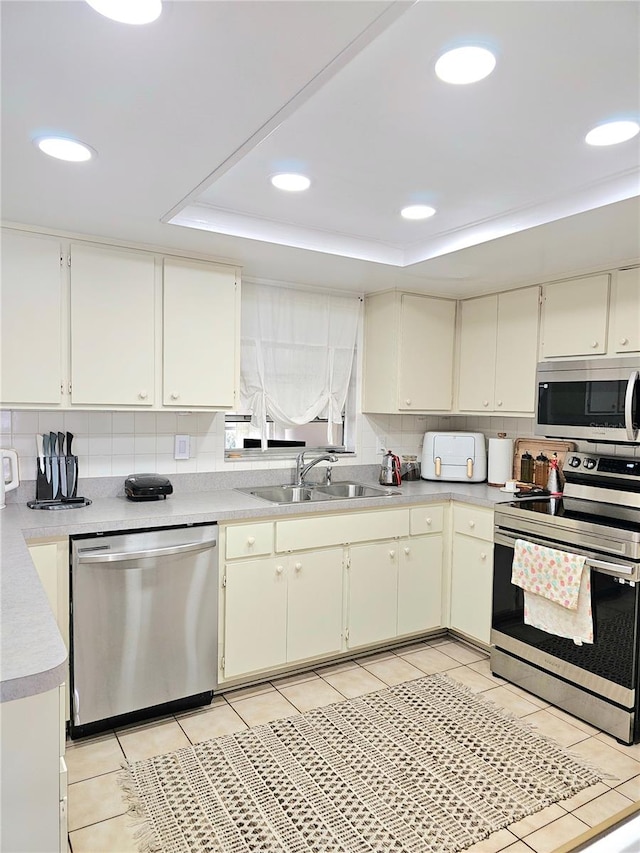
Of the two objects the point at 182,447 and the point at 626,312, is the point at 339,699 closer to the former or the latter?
the point at 182,447

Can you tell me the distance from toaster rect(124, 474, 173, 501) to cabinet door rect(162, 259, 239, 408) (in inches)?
15.9

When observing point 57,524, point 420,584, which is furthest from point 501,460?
point 57,524

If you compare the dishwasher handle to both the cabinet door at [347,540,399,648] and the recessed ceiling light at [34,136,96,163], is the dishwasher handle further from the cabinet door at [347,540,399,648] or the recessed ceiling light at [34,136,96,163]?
the recessed ceiling light at [34,136,96,163]

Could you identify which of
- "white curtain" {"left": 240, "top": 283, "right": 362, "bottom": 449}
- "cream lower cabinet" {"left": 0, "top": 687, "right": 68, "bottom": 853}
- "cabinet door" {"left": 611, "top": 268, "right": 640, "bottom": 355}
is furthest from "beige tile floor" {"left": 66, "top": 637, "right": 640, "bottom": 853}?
"cabinet door" {"left": 611, "top": 268, "right": 640, "bottom": 355}

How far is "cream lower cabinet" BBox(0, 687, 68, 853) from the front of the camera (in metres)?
1.09

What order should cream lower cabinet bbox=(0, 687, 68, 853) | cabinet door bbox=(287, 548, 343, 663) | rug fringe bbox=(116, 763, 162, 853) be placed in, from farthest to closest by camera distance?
cabinet door bbox=(287, 548, 343, 663)
rug fringe bbox=(116, 763, 162, 853)
cream lower cabinet bbox=(0, 687, 68, 853)

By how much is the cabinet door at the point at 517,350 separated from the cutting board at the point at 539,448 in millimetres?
327

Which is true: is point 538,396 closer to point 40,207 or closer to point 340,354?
point 340,354

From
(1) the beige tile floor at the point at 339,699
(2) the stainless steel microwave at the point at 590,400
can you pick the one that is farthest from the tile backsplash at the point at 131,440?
(1) the beige tile floor at the point at 339,699

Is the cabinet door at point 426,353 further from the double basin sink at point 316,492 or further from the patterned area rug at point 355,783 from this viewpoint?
the patterned area rug at point 355,783

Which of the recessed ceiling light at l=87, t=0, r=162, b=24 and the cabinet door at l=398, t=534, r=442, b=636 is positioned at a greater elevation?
the recessed ceiling light at l=87, t=0, r=162, b=24

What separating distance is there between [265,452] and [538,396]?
1.65 m

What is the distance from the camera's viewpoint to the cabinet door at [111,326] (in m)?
2.71

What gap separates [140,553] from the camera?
254cm
